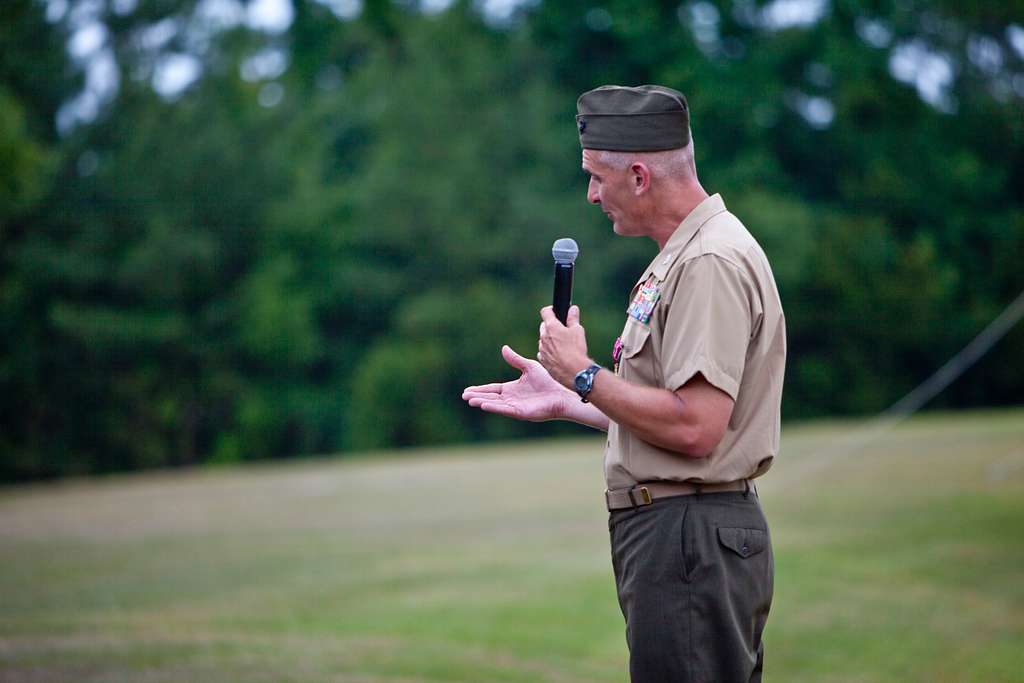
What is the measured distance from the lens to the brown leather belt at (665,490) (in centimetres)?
277

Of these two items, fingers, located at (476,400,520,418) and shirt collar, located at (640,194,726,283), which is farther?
fingers, located at (476,400,520,418)

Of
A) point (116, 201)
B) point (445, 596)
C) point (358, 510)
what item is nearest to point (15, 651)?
point (445, 596)

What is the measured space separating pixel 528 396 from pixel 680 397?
24.0 inches

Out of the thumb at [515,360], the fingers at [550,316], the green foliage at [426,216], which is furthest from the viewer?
the green foliage at [426,216]

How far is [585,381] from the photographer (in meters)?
2.62

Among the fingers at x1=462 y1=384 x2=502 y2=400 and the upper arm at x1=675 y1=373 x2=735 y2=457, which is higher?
the upper arm at x1=675 y1=373 x2=735 y2=457

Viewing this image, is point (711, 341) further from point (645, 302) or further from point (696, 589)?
point (696, 589)

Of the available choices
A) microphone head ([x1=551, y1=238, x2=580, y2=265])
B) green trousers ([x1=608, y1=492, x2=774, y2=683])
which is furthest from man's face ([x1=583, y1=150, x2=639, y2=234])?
green trousers ([x1=608, y1=492, x2=774, y2=683])

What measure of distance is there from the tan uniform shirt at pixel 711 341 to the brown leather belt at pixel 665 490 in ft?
0.07

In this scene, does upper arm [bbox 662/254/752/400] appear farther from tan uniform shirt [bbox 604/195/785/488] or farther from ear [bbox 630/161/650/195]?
ear [bbox 630/161/650/195]

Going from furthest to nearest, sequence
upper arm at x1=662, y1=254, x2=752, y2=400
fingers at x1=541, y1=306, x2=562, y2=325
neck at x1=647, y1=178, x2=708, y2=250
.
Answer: neck at x1=647, y1=178, x2=708, y2=250 < fingers at x1=541, y1=306, x2=562, y2=325 < upper arm at x1=662, y1=254, x2=752, y2=400

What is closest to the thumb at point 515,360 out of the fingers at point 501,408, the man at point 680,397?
the fingers at point 501,408

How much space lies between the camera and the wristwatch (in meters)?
2.62

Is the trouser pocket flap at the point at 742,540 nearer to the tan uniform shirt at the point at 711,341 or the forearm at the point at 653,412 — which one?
the tan uniform shirt at the point at 711,341
